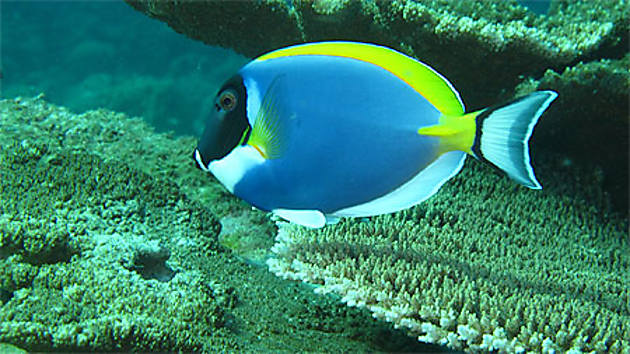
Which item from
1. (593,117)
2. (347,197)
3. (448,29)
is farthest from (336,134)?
(593,117)

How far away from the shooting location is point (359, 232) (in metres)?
2.94

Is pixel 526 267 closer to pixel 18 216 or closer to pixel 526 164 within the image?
pixel 526 164

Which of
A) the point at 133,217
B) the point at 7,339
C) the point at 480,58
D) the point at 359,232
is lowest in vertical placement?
the point at 7,339

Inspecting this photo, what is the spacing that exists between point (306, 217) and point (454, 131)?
0.57m

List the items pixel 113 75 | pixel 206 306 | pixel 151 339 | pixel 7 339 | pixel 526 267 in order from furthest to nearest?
pixel 113 75 → pixel 526 267 → pixel 206 306 → pixel 151 339 → pixel 7 339

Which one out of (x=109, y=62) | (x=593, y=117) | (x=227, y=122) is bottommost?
(x=227, y=122)

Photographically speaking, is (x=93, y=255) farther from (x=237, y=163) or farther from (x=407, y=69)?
(x=407, y=69)

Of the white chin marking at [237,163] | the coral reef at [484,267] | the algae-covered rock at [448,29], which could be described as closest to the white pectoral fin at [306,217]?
the white chin marking at [237,163]

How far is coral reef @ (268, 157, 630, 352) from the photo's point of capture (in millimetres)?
2195

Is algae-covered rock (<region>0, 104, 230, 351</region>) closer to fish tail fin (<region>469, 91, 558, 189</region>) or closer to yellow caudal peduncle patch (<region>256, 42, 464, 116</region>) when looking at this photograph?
yellow caudal peduncle patch (<region>256, 42, 464, 116</region>)

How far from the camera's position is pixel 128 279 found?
2.45 meters

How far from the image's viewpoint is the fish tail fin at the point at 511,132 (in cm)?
131

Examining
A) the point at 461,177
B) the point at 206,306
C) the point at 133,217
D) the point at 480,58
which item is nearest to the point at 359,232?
the point at 206,306

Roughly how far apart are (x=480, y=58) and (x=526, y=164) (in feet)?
8.91
